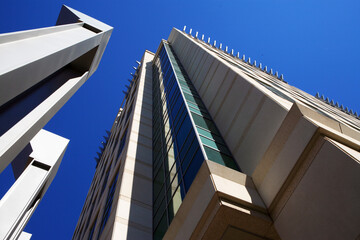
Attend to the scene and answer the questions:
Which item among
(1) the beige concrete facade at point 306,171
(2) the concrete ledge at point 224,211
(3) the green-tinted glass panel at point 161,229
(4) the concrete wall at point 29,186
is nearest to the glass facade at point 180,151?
(3) the green-tinted glass panel at point 161,229

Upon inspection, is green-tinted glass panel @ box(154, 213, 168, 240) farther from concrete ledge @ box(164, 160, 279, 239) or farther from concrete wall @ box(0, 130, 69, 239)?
concrete wall @ box(0, 130, 69, 239)

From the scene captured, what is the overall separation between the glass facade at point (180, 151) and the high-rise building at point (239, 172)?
2.5 inches

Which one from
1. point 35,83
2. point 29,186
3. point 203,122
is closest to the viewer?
point 35,83

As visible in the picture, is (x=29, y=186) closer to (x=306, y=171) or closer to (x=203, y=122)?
(x=203, y=122)

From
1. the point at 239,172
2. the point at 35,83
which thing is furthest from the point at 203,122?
the point at 35,83

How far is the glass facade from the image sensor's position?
11625 mm

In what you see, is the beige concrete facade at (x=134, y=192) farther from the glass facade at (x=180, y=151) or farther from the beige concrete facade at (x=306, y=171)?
the beige concrete facade at (x=306, y=171)

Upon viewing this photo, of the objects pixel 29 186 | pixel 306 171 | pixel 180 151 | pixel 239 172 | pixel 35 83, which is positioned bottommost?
pixel 29 186

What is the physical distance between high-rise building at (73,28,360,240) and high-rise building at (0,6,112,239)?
376 centimetres

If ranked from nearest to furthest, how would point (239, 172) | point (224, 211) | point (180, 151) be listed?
point (224, 211)
point (239, 172)
point (180, 151)

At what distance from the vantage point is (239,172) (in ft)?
26.2

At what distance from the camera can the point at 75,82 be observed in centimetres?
979

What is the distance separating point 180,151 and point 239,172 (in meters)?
6.46

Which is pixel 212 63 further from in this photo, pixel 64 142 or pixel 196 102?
pixel 64 142
